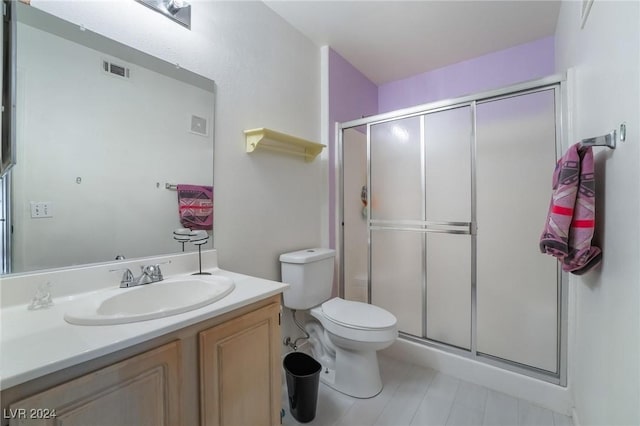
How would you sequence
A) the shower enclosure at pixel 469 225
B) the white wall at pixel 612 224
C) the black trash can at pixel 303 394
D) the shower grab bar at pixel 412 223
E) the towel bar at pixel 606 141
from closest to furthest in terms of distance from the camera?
the white wall at pixel 612 224, the towel bar at pixel 606 141, the black trash can at pixel 303 394, the shower enclosure at pixel 469 225, the shower grab bar at pixel 412 223

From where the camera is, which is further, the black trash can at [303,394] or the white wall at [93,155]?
the black trash can at [303,394]

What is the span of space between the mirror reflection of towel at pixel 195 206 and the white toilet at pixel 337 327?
1.91 ft

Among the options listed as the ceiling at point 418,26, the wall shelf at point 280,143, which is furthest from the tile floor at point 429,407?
the ceiling at point 418,26

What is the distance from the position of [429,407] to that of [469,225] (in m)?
1.14

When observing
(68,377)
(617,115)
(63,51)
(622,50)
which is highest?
(63,51)

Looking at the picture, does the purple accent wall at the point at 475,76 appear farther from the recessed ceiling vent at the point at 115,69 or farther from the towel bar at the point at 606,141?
the recessed ceiling vent at the point at 115,69

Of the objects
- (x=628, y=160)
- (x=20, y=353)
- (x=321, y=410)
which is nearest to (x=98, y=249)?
(x=20, y=353)

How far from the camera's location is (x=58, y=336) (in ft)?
2.38

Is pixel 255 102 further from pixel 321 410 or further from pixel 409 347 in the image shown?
pixel 409 347

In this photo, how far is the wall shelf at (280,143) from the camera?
167 centimetres

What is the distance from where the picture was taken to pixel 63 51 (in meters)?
1.05

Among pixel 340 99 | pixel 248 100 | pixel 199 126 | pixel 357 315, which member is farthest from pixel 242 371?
pixel 340 99

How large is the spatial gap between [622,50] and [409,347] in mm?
1949

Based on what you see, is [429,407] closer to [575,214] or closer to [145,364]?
[575,214]
